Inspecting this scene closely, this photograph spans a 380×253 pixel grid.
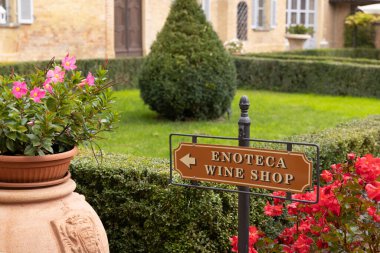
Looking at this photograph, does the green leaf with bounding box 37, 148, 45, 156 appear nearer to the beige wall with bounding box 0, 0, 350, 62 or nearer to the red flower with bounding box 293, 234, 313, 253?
the red flower with bounding box 293, 234, 313, 253

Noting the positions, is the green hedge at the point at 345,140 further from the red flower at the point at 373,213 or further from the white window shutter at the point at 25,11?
the white window shutter at the point at 25,11

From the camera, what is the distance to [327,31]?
28.3 meters

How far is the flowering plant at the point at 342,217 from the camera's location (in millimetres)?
3391

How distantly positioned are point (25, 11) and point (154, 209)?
11.5 meters

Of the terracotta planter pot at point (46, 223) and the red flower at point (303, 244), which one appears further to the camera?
the red flower at point (303, 244)

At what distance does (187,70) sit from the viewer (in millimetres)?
9516

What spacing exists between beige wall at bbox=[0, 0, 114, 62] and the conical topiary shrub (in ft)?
18.8

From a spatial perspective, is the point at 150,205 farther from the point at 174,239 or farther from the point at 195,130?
the point at 195,130

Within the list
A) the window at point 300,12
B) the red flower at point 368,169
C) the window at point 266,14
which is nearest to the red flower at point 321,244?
the red flower at point 368,169

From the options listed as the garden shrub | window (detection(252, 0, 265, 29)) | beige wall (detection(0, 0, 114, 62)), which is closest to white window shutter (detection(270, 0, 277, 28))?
window (detection(252, 0, 265, 29))

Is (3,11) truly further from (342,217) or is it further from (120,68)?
(342,217)

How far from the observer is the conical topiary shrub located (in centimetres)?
953

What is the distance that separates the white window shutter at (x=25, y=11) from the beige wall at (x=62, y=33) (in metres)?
0.14

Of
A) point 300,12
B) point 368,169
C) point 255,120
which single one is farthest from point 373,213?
point 300,12
